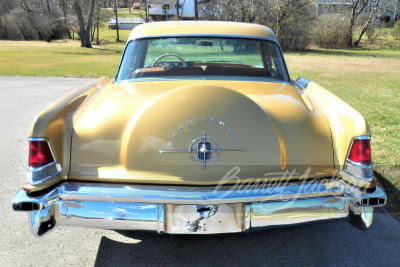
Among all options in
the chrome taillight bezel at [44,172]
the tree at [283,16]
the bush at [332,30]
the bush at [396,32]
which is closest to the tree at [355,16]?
the bush at [332,30]

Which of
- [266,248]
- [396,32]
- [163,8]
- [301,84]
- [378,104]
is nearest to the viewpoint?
[266,248]

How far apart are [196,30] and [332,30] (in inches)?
1254

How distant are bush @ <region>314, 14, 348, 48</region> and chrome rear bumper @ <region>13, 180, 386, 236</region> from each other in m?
32.5

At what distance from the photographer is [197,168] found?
2.12m

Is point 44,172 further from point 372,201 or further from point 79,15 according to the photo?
point 79,15

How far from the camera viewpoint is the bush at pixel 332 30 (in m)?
31.8

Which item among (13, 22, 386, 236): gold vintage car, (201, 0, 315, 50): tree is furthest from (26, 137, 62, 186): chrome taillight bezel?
(201, 0, 315, 50): tree

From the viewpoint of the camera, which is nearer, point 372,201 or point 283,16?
point 372,201

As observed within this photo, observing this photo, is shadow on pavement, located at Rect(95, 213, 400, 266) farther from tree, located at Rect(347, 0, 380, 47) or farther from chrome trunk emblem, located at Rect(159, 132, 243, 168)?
tree, located at Rect(347, 0, 380, 47)

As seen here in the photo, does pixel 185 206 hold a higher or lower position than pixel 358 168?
lower

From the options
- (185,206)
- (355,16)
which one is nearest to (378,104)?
(185,206)

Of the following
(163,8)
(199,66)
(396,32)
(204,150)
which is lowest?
(396,32)

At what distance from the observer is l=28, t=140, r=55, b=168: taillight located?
84.6 inches

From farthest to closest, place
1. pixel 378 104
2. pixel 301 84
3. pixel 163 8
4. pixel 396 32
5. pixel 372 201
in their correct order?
1. pixel 163 8
2. pixel 396 32
3. pixel 378 104
4. pixel 301 84
5. pixel 372 201
